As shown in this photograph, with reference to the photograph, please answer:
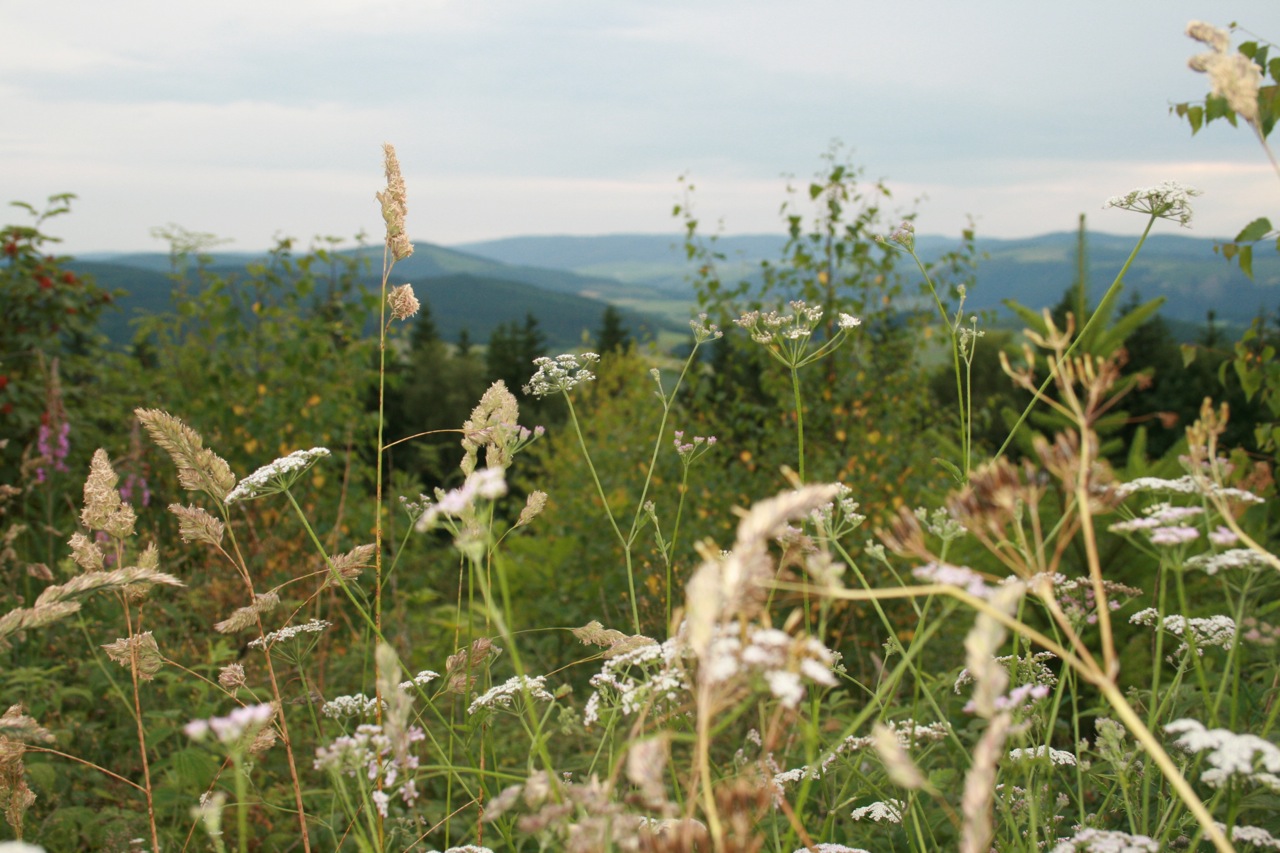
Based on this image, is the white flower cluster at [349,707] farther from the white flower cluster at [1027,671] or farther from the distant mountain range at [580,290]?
the distant mountain range at [580,290]

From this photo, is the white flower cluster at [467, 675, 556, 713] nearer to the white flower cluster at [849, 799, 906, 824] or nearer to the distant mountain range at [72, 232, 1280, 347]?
the white flower cluster at [849, 799, 906, 824]

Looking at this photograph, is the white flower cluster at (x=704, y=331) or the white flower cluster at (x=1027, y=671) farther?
the white flower cluster at (x=704, y=331)

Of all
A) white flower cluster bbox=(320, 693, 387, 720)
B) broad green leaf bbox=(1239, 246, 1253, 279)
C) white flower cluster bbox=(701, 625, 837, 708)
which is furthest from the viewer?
broad green leaf bbox=(1239, 246, 1253, 279)

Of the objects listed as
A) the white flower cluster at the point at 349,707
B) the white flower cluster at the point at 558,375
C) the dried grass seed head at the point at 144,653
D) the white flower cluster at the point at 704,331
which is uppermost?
the white flower cluster at the point at 704,331

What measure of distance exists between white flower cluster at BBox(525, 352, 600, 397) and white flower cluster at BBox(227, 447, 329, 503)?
605 mm

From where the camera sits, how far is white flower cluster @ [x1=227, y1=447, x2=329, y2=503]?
1.91 m

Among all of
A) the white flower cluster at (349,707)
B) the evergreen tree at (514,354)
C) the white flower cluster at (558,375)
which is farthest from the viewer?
the evergreen tree at (514,354)

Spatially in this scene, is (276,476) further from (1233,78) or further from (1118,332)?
(1118,332)

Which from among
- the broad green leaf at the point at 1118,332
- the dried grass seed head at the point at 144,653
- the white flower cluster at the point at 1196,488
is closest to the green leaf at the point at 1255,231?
the white flower cluster at the point at 1196,488

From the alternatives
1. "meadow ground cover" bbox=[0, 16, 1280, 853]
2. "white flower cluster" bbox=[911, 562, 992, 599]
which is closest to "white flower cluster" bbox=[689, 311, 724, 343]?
"meadow ground cover" bbox=[0, 16, 1280, 853]

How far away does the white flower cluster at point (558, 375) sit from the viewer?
238 centimetres

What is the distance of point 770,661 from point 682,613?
0.28 meters

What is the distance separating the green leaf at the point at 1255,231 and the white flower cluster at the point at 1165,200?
1.82ft

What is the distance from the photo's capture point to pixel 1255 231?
2.79 meters
